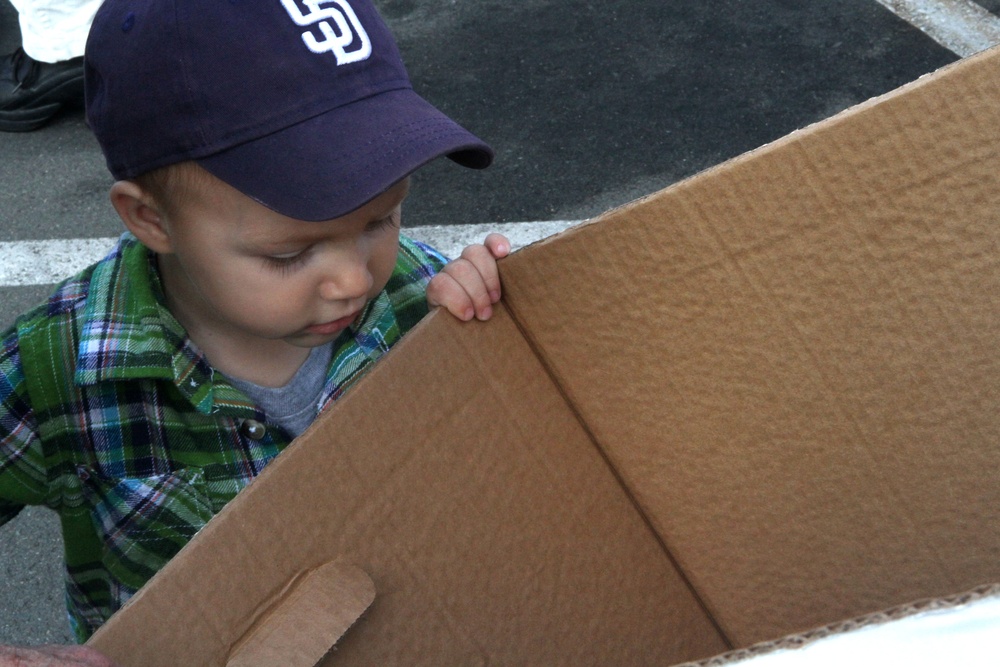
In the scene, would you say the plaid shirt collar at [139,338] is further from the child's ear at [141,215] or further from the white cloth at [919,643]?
the white cloth at [919,643]

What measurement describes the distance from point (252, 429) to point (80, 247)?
5.66ft

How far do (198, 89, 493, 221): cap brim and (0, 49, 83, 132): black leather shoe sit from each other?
8.02ft

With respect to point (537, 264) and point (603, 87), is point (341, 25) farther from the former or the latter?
point (603, 87)

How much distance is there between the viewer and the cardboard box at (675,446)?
0.83m

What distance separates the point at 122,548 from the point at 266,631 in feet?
1.39

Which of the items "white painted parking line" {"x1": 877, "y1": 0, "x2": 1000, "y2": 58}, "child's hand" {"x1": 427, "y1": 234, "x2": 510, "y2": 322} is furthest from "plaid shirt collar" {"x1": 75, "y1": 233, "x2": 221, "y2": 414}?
"white painted parking line" {"x1": 877, "y1": 0, "x2": 1000, "y2": 58}

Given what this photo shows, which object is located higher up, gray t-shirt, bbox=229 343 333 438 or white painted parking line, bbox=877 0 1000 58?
gray t-shirt, bbox=229 343 333 438

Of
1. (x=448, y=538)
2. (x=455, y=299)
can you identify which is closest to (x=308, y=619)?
(x=448, y=538)

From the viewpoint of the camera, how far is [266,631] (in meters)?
0.81

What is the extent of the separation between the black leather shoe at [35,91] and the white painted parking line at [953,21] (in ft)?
8.47

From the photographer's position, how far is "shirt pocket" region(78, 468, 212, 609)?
1.16 meters

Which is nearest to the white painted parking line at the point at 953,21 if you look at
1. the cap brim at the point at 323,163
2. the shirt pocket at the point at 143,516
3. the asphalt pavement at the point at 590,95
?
the asphalt pavement at the point at 590,95

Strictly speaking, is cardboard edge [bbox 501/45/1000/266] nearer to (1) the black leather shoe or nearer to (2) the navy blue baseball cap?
(2) the navy blue baseball cap

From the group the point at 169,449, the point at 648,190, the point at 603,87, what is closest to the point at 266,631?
the point at 169,449
